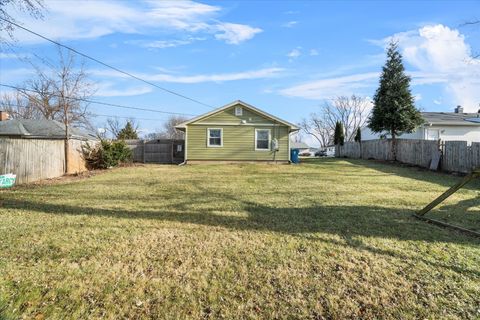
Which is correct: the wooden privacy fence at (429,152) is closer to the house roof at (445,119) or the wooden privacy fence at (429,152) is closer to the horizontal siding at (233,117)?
the house roof at (445,119)

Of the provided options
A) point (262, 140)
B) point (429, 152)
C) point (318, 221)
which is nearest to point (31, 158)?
point (318, 221)

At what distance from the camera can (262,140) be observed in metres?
19.5

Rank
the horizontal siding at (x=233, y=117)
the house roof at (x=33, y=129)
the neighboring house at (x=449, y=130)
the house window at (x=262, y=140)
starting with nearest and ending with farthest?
the house roof at (x=33, y=129) → the horizontal siding at (x=233, y=117) → the house window at (x=262, y=140) → the neighboring house at (x=449, y=130)

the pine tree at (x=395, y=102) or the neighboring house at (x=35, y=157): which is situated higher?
the pine tree at (x=395, y=102)

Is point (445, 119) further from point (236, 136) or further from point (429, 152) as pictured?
point (236, 136)

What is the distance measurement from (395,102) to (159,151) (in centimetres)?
1577

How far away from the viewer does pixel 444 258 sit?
411 cm

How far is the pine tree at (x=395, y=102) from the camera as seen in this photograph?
20.2 metres

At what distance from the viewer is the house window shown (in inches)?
766

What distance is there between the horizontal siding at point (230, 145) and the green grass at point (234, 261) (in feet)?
39.7

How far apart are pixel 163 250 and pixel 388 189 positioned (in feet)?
24.5

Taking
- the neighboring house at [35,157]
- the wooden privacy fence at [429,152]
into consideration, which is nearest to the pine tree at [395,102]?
the wooden privacy fence at [429,152]

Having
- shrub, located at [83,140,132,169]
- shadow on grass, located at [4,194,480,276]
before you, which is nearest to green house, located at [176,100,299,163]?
shrub, located at [83,140,132,169]

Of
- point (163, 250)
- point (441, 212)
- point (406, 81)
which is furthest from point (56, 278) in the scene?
point (406, 81)
